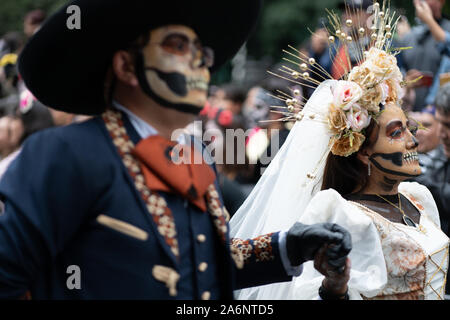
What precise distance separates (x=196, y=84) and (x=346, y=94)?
1.15 meters

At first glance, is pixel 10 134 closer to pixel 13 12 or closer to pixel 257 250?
pixel 257 250

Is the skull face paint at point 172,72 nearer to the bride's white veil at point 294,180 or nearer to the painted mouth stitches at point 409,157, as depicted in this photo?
the bride's white veil at point 294,180

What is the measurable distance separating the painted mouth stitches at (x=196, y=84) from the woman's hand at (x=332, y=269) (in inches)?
29.1

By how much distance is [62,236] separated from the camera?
2.12m

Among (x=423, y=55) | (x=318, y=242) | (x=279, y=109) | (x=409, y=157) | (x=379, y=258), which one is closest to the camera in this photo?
(x=318, y=242)

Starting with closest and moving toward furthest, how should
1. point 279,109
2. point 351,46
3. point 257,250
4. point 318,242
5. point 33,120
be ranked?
point 318,242, point 257,250, point 351,46, point 33,120, point 279,109

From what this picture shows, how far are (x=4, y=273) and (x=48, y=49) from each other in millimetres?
779

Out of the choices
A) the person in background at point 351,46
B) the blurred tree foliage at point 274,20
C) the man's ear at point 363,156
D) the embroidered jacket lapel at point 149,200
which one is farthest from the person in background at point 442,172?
the blurred tree foliage at point 274,20

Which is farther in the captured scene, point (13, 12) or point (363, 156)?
point (13, 12)

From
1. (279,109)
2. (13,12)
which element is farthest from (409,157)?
(13,12)

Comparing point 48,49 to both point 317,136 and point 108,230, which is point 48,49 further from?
point 317,136

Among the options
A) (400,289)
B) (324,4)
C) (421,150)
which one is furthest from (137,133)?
(324,4)

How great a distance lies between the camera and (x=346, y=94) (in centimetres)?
328

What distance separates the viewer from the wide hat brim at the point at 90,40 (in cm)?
233
